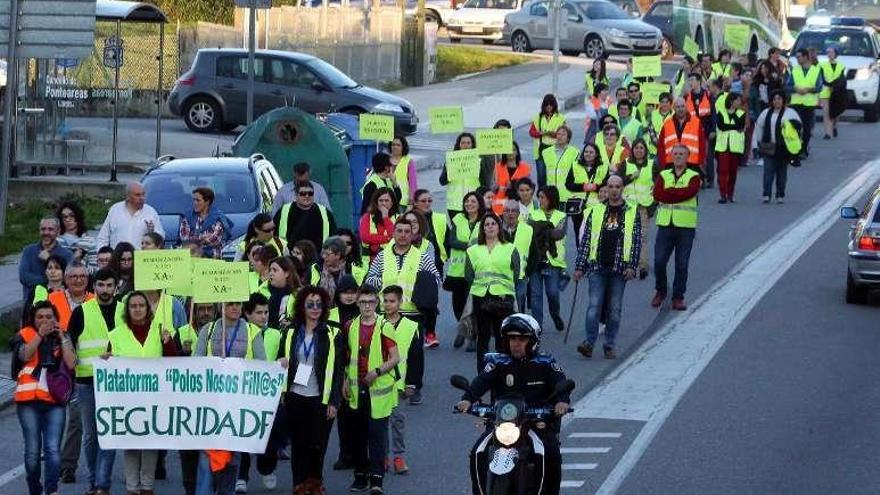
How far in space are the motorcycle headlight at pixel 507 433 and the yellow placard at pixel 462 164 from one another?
438 inches

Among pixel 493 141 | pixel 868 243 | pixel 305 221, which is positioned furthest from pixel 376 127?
pixel 868 243

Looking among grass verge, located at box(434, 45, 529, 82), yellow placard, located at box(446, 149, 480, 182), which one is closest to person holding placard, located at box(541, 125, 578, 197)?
yellow placard, located at box(446, 149, 480, 182)

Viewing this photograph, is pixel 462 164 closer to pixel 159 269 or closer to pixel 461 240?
pixel 461 240

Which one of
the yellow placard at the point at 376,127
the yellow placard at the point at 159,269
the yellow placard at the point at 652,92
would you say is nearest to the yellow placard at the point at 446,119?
the yellow placard at the point at 376,127

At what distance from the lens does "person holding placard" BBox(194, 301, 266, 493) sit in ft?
44.3

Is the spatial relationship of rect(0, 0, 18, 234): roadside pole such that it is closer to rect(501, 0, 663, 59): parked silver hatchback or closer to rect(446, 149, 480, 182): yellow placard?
rect(446, 149, 480, 182): yellow placard

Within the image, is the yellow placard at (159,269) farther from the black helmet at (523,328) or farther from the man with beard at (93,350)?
the black helmet at (523,328)

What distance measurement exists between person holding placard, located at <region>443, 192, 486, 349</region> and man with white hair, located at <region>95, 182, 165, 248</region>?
8.87ft

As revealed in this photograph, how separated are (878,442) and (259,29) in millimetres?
29379

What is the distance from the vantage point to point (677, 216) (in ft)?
70.8

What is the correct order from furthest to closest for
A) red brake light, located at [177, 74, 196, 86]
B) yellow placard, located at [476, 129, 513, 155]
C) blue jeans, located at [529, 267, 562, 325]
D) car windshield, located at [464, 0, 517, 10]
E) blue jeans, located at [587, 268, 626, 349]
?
car windshield, located at [464, 0, 517, 10] < red brake light, located at [177, 74, 196, 86] < yellow placard, located at [476, 129, 513, 155] < blue jeans, located at [529, 267, 562, 325] < blue jeans, located at [587, 268, 626, 349]

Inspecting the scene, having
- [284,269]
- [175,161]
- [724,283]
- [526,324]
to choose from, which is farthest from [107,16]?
[526,324]

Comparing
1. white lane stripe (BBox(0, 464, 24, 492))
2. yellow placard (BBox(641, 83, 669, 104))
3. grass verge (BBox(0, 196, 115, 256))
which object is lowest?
white lane stripe (BBox(0, 464, 24, 492))

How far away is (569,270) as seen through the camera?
24734 mm
